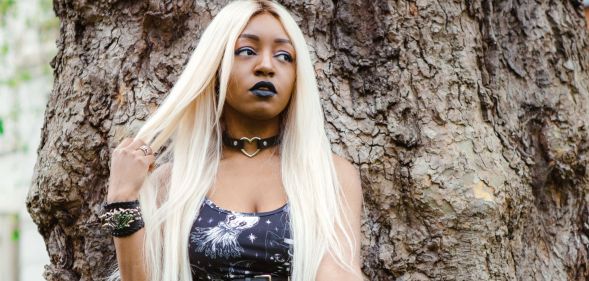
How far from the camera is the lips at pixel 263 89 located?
9.60ft

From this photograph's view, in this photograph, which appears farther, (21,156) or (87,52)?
(21,156)

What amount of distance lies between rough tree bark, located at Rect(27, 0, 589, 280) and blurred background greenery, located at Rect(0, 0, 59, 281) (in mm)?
6988

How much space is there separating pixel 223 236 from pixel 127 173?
372 millimetres

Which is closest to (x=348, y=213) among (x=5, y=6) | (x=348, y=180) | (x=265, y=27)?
(x=348, y=180)

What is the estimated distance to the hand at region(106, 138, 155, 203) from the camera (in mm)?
2787

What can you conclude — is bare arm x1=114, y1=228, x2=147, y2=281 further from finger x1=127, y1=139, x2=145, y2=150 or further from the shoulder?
the shoulder

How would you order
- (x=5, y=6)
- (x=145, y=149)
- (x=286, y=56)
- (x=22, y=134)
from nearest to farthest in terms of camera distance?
(x=145, y=149) → (x=286, y=56) → (x=5, y=6) → (x=22, y=134)

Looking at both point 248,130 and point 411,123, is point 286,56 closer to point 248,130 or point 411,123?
point 248,130

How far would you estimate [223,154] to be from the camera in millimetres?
3129


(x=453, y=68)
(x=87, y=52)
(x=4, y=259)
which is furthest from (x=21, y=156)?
(x=453, y=68)

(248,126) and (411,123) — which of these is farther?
(411,123)

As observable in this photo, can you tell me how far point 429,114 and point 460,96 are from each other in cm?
16

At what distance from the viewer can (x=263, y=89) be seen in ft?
9.63

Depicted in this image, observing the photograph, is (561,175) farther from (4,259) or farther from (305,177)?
(4,259)
